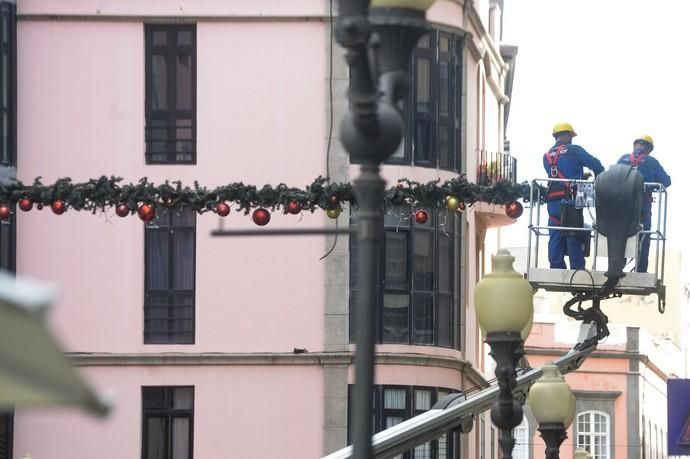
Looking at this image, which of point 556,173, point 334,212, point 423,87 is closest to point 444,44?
point 423,87

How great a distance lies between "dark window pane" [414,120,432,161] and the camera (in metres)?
35.7

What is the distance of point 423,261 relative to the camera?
35.6m

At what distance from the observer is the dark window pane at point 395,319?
3522cm

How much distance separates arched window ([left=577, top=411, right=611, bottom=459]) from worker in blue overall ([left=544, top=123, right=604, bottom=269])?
139 feet

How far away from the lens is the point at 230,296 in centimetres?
3500

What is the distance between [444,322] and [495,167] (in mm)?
3509

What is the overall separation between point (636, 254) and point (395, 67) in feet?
40.1

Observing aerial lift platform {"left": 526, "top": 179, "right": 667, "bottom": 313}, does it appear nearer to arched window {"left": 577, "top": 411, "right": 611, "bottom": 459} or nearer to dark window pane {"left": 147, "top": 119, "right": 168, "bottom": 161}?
dark window pane {"left": 147, "top": 119, "right": 168, "bottom": 161}

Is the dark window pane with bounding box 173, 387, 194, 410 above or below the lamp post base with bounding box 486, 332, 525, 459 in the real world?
below

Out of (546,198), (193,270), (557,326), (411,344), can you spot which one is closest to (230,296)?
(193,270)

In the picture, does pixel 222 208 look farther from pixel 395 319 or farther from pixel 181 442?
pixel 395 319

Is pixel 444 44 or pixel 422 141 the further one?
pixel 444 44

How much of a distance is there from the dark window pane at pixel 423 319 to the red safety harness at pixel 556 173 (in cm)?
1190

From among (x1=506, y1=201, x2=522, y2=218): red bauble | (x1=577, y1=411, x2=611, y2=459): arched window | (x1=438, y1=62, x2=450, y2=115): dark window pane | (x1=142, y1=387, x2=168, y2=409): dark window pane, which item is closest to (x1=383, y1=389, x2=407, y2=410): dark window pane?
(x1=142, y1=387, x2=168, y2=409): dark window pane
